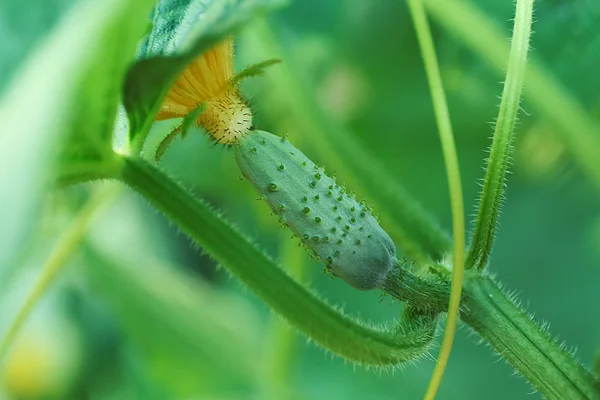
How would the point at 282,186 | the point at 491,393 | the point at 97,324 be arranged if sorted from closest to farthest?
the point at 282,186 < the point at 491,393 < the point at 97,324

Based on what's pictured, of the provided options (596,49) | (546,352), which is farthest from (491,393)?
(546,352)

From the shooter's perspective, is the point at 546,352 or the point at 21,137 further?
the point at 546,352

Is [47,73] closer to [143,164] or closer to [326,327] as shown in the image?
[143,164]

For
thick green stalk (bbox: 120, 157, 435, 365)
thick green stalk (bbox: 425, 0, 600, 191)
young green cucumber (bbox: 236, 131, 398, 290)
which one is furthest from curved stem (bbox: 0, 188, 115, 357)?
thick green stalk (bbox: 425, 0, 600, 191)

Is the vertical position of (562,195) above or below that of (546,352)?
above

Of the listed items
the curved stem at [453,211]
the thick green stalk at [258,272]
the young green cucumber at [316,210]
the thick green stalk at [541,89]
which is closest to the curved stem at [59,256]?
the thick green stalk at [258,272]
